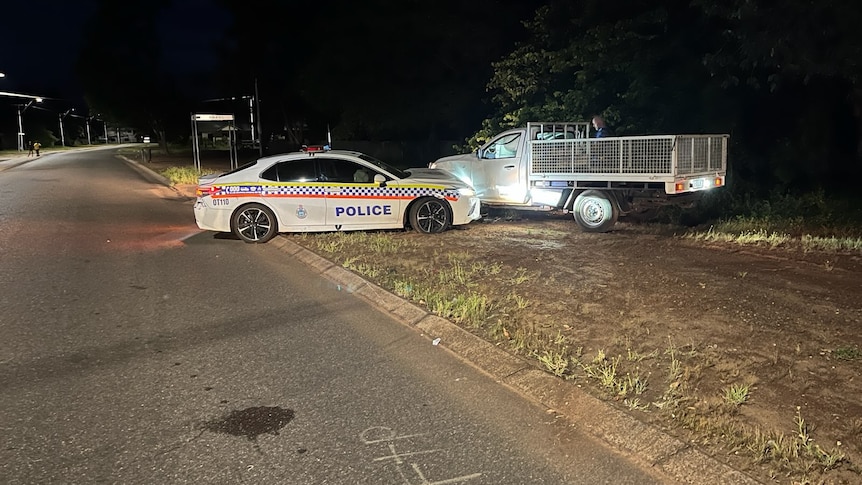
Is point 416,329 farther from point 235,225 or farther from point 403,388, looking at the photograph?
point 235,225

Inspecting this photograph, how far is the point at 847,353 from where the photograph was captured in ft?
16.5

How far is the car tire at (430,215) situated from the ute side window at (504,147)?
1959mm

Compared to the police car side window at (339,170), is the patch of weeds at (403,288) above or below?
below

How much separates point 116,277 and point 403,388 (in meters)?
5.24

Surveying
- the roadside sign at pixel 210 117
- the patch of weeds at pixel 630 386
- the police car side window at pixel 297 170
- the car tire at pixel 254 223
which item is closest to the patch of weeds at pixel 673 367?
the patch of weeds at pixel 630 386

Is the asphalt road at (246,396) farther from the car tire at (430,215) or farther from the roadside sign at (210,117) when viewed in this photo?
the roadside sign at (210,117)

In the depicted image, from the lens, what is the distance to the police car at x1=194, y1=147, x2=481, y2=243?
1093 cm

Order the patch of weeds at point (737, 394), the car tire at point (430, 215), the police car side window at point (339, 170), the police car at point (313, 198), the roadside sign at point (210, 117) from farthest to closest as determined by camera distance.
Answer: the roadside sign at point (210, 117) → the car tire at point (430, 215) → the police car side window at point (339, 170) → the police car at point (313, 198) → the patch of weeds at point (737, 394)

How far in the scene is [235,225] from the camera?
11.0 meters

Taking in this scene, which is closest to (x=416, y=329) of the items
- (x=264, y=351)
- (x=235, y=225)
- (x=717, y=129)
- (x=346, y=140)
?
(x=264, y=351)

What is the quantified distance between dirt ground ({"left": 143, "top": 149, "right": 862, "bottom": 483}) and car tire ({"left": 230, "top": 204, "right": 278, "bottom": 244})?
1.95 meters

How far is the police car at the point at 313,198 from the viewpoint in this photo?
10930mm

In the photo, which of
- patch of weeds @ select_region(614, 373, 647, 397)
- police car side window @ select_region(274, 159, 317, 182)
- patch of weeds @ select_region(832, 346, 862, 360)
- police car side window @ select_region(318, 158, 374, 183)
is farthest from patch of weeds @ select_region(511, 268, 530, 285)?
police car side window @ select_region(274, 159, 317, 182)

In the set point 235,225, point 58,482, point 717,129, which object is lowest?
point 58,482
